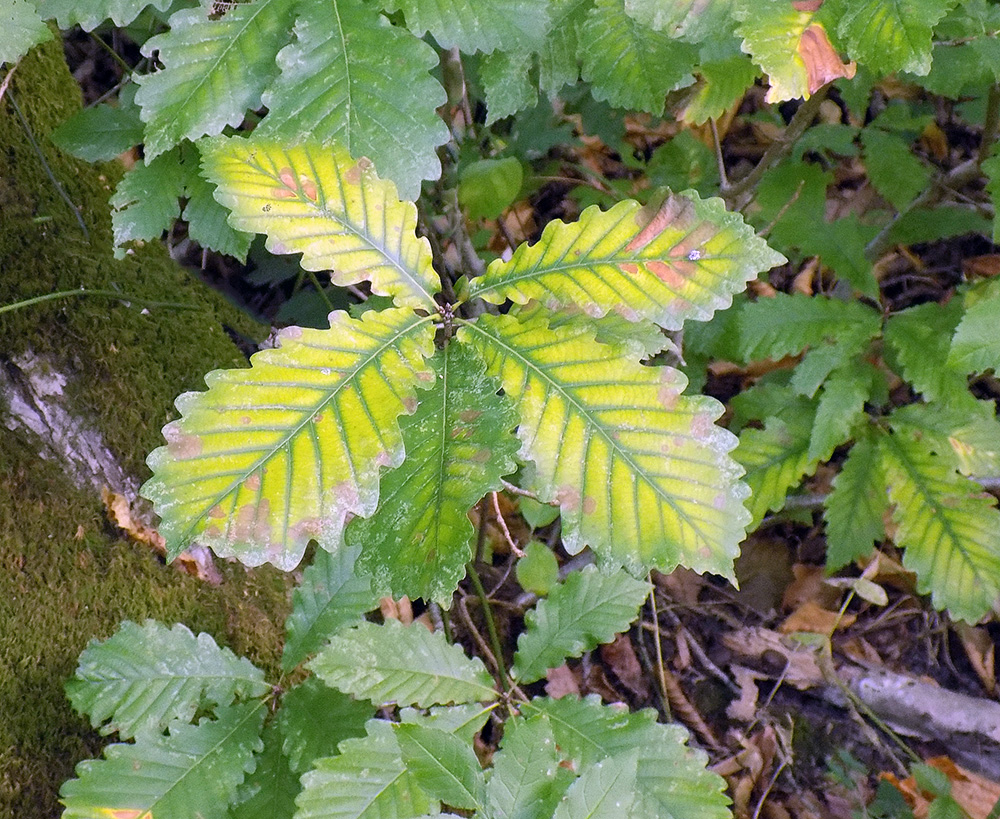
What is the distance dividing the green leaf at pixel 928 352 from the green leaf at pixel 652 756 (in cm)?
105

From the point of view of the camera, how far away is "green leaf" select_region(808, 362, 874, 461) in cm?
186

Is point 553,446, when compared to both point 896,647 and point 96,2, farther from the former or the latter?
point 896,647

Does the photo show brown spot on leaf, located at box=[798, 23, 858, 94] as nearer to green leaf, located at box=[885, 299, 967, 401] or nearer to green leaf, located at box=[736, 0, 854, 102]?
green leaf, located at box=[736, 0, 854, 102]

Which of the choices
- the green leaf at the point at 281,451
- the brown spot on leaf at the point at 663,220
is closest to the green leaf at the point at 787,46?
the brown spot on leaf at the point at 663,220

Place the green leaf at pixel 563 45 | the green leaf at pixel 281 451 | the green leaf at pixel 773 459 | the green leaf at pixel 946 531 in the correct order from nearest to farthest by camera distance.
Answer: the green leaf at pixel 281 451
the green leaf at pixel 563 45
the green leaf at pixel 946 531
the green leaf at pixel 773 459

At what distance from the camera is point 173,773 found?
4.28 ft

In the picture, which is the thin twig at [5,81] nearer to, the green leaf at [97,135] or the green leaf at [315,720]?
the green leaf at [97,135]

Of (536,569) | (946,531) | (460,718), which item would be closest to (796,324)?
(946,531)

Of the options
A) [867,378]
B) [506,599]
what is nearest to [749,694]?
[506,599]

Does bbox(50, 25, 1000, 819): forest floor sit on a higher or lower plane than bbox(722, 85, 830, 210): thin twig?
lower

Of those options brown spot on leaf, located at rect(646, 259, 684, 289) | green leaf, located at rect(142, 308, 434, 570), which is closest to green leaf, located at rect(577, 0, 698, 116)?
brown spot on leaf, located at rect(646, 259, 684, 289)

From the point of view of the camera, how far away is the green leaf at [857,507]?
6.45 feet

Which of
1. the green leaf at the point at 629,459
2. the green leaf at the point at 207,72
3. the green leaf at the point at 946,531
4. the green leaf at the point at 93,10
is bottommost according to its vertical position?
the green leaf at the point at 946,531

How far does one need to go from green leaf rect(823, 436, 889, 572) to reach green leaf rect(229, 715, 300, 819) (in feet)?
4.36
